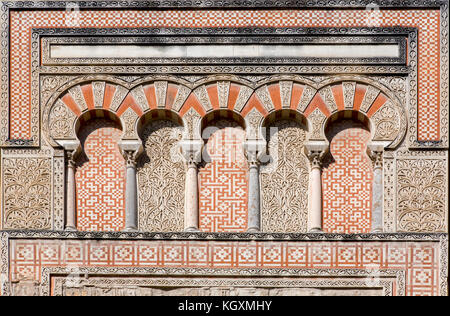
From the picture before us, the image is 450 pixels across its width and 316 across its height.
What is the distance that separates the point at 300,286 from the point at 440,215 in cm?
199

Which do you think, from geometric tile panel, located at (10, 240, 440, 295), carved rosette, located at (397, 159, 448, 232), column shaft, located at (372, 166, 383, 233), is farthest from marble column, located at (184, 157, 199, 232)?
carved rosette, located at (397, 159, 448, 232)

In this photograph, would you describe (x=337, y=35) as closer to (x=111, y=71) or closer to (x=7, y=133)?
(x=111, y=71)

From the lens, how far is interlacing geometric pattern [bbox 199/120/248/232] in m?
21.6

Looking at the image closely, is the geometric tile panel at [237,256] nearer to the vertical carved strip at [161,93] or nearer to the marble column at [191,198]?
the marble column at [191,198]

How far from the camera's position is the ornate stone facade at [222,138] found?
2114cm

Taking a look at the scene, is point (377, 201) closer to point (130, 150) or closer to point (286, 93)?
point (286, 93)

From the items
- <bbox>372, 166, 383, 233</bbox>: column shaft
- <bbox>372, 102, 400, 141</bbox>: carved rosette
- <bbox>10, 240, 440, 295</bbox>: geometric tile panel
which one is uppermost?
<bbox>372, 102, 400, 141</bbox>: carved rosette

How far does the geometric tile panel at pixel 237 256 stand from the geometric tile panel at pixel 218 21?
6.79 ft

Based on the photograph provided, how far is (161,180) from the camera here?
71.4 ft

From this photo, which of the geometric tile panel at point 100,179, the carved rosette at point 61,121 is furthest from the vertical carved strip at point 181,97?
the carved rosette at point 61,121

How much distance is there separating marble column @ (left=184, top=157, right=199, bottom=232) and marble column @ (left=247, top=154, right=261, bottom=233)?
67cm

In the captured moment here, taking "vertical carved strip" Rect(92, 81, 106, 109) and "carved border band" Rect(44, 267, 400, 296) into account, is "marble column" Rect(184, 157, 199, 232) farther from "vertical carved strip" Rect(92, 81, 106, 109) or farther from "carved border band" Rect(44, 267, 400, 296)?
"vertical carved strip" Rect(92, 81, 106, 109)

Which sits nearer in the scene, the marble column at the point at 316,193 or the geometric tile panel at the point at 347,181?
the marble column at the point at 316,193

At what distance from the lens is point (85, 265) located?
21.1 m
